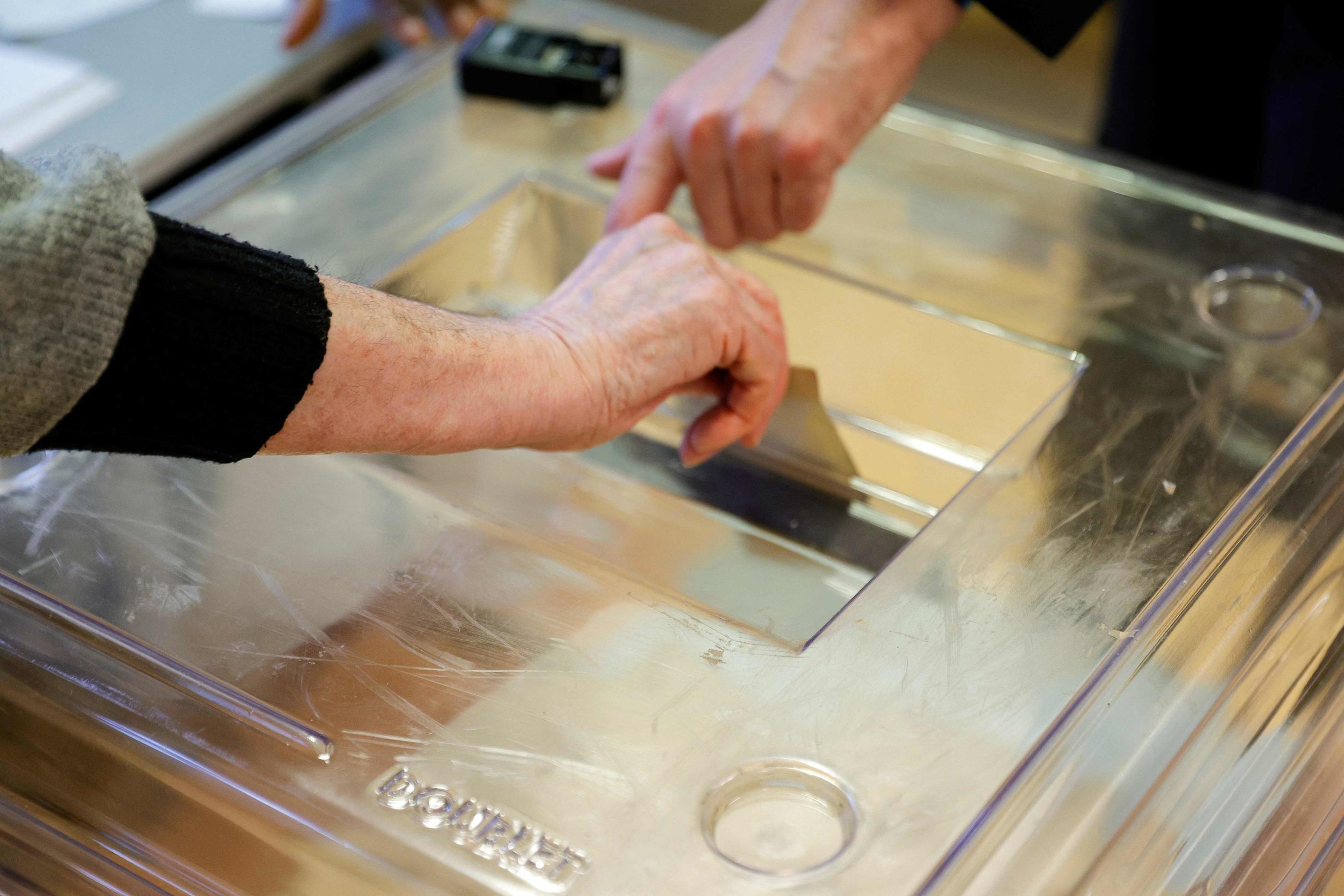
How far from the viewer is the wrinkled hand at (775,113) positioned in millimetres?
864

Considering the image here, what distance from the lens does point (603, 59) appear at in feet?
3.46

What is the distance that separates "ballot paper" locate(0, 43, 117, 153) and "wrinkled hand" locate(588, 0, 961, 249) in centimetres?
55

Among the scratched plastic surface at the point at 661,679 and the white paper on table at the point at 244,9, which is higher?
the white paper on table at the point at 244,9

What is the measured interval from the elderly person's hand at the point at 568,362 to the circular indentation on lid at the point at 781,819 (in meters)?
0.21

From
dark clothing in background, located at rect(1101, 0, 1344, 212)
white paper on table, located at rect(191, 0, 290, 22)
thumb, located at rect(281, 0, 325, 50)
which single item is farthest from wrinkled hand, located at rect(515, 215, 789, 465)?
white paper on table, located at rect(191, 0, 290, 22)

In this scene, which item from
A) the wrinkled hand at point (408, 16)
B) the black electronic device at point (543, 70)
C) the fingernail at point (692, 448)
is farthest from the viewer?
the wrinkled hand at point (408, 16)

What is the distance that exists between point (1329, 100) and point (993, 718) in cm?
75

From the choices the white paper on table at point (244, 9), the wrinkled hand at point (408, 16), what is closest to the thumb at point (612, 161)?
the wrinkled hand at point (408, 16)

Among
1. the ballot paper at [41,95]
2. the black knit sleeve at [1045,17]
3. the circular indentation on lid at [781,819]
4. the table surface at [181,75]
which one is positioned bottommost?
the circular indentation on lid at [781,819]

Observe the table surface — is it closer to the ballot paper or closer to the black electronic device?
the ballot paper

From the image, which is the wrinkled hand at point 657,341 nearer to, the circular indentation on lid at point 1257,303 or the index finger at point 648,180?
the index finger at point 648,180

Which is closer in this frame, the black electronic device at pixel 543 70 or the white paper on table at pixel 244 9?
the black electronic device at pixel 543 70

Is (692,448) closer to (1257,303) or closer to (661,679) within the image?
(661,679)

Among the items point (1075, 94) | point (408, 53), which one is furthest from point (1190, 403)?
point (1075, 94)
